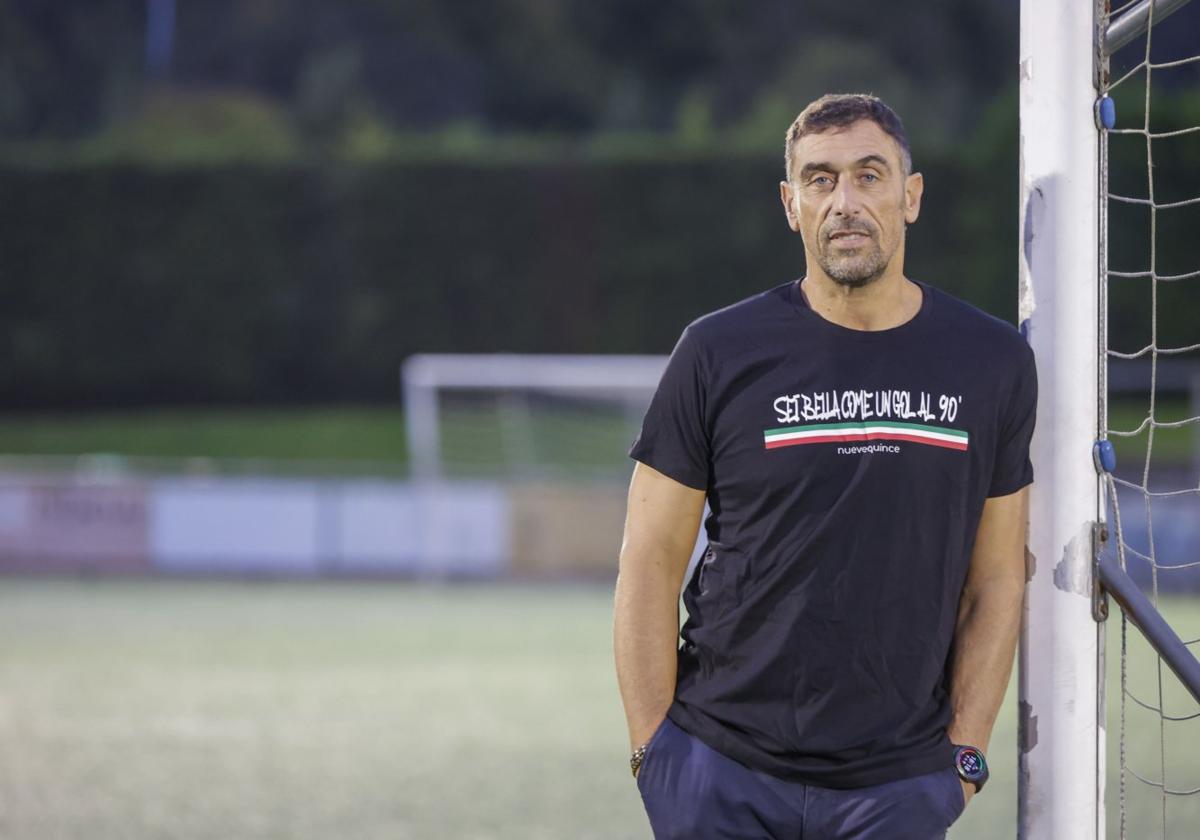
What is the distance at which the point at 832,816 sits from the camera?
268cm

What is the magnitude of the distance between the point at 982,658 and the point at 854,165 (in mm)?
839

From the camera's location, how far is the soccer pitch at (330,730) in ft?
21.4

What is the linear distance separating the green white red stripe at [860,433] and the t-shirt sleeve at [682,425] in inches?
5.1

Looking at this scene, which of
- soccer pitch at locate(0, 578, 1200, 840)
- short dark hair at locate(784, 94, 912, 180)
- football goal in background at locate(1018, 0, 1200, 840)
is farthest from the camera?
soccer pitch at locate(0, 578, 1200, 840)

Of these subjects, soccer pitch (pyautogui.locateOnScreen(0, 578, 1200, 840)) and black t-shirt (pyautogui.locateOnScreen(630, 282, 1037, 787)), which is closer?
black t-shirt (pyautogui.locateOnScreen(630, 282, 1037, 787))

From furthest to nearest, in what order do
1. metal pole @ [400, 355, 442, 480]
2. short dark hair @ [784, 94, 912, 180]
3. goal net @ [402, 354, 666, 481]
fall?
goal net @ [402, 354, 666, 481] < metal pole @ [400, 355, 442, 480] < short dark hair @ [784, 94, 912, 180]

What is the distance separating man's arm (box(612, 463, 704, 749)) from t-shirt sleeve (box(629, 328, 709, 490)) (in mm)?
42

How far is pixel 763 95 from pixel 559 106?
5.19 m

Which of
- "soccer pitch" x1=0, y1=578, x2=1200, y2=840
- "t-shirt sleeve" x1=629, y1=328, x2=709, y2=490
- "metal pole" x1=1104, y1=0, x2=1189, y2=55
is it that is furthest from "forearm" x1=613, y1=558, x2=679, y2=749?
"soccer pitch" x1=0, y1=578, x2=1200, y2=840

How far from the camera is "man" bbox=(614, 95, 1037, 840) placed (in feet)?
8.86

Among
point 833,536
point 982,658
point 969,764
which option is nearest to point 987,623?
point 982,658

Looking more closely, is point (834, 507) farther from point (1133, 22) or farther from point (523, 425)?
point (523, 425)

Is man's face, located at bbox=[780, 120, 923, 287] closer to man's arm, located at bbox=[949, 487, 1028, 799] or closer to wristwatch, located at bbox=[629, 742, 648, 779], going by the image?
man's arm, located at bbox=[949, 487, 1028, 799]

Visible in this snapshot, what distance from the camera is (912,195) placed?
9.40 feet
